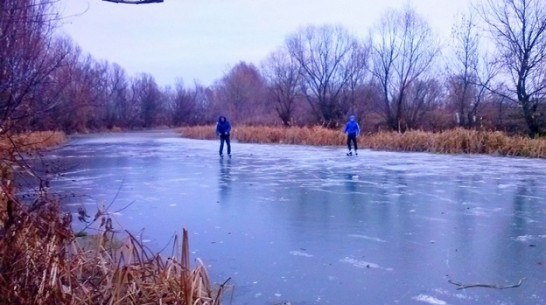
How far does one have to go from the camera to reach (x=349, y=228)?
7984 millimetres

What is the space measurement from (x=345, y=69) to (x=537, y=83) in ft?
64.5

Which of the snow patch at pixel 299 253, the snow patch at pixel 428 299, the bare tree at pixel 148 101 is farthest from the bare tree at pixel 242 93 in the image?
the snow patch at pixel 428 299

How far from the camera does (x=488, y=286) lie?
525 centimetres

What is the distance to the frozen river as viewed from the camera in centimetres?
531

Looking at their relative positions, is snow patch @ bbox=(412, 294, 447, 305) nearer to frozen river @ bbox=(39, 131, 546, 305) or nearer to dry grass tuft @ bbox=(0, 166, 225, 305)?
frozen river @ bbox=(39, 131, 546, 305)

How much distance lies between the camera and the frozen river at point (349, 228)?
5309 mm

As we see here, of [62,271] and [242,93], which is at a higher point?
[242,93]

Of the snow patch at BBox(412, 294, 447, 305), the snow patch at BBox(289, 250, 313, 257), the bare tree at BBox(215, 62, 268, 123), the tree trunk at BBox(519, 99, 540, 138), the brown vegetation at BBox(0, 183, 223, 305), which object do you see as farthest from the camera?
the bare tree at BBox(215, 62, 268, 123)

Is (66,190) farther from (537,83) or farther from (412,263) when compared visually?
(537,83)

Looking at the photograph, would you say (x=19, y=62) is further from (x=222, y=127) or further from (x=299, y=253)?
(x=222, y=127)

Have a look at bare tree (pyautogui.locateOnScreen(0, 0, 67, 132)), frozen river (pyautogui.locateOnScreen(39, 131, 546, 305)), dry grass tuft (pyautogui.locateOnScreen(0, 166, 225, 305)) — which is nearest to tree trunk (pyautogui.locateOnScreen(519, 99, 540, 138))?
frozen river (pyautogui.locateOnScreen(39, 131, 546, 305))

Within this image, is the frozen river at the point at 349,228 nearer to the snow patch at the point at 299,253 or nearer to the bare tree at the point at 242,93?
the snow patch at the point at 299,253

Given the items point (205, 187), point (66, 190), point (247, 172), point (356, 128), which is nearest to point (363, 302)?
point (205, 187)

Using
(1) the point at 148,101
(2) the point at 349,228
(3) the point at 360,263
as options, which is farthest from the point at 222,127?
(1) the point at 148,101
